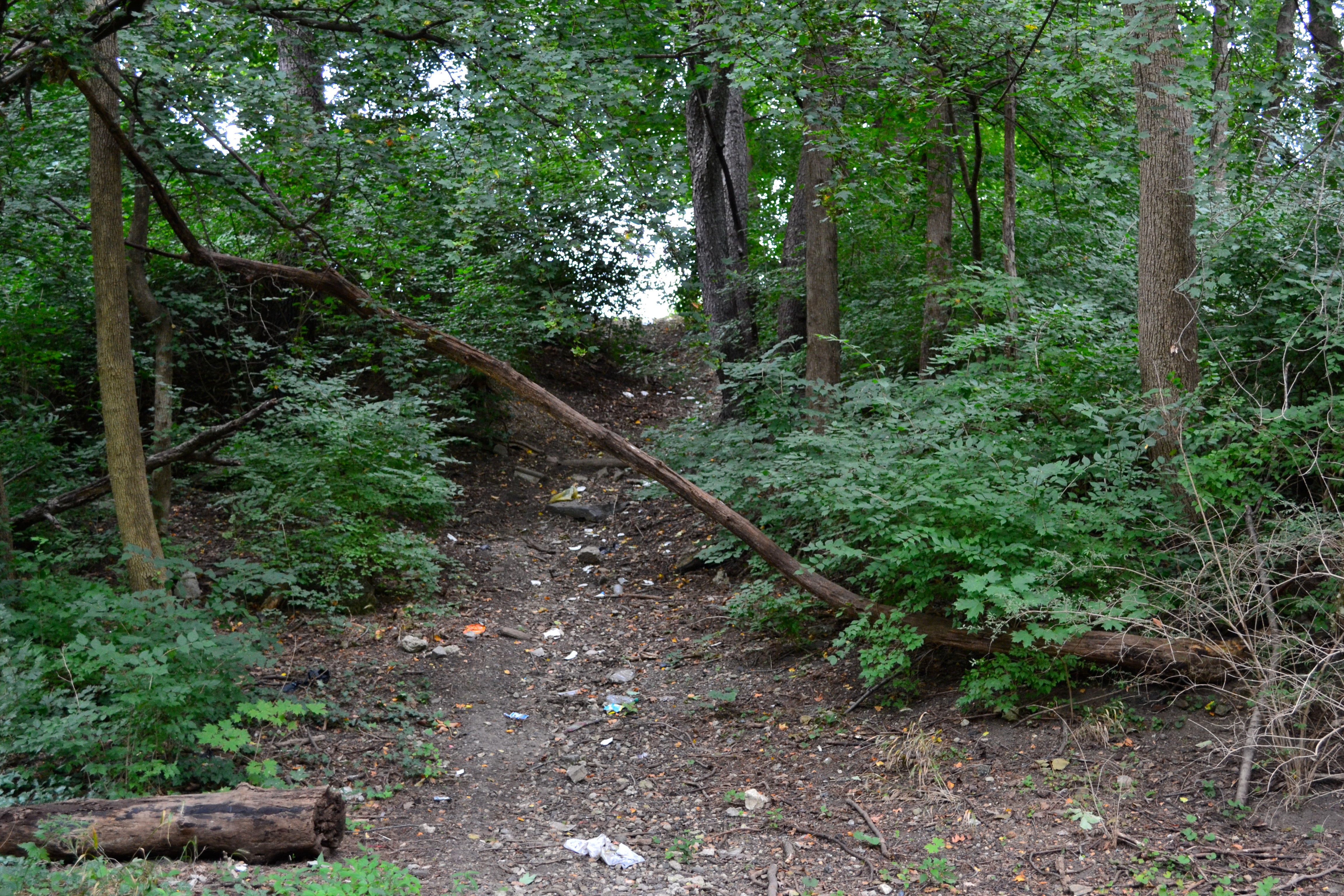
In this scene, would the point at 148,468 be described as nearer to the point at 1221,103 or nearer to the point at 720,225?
the point at 720,225

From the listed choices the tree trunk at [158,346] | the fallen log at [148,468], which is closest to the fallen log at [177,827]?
the fallen log at [148,468]

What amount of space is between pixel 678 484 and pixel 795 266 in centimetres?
376

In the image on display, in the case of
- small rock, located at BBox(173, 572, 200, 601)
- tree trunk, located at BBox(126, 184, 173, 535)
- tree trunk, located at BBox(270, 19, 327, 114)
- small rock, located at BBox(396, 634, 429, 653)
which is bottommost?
small rock, located at BBox(396, 634, 429, 653)

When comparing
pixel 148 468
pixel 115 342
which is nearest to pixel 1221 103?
pixel 115 342

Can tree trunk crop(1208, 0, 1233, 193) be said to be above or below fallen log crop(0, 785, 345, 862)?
above

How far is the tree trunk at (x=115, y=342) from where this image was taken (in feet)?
19.4

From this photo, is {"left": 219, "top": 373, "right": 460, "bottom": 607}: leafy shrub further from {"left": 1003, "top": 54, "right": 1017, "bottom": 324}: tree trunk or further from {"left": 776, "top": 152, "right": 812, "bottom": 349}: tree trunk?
{"left": 1003, "top": 54, "right": 1017, "bottom": 324}: tree trunk

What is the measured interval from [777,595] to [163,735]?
4.31 metres

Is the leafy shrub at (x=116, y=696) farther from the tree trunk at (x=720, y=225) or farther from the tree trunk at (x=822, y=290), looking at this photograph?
the tree trunk at (x=720, y=225)

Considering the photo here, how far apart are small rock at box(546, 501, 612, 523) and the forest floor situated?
2.36 m

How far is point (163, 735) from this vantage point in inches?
186

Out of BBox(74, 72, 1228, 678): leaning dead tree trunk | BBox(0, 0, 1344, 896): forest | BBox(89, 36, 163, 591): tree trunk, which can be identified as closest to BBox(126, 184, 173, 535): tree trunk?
BBox(0, 0, 1344, 896): forest

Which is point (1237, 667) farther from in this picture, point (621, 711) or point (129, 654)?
point (129, 654)

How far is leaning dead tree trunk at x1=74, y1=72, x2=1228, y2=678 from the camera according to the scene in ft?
16.2
